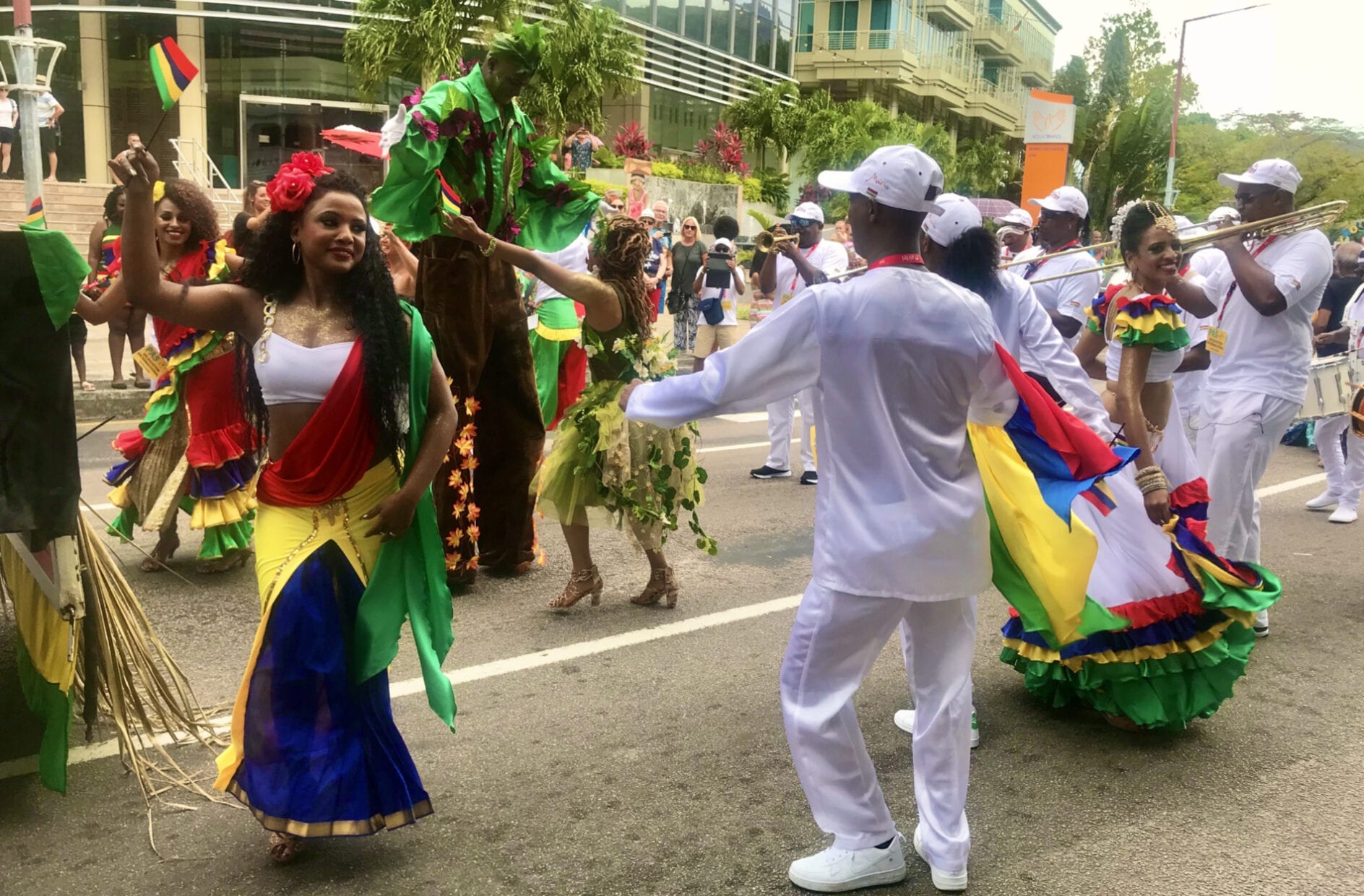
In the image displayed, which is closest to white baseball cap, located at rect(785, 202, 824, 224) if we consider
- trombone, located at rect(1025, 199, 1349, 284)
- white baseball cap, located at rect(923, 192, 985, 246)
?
trombone, located at rect(1025, 199, 1349, 284)

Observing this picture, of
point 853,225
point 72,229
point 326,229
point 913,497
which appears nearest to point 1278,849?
point 913,497

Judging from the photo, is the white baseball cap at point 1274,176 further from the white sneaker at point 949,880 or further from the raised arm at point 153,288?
the raised arm at point 153,288

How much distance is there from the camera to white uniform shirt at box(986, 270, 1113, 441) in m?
4.35

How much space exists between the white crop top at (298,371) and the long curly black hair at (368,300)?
0.27 ft

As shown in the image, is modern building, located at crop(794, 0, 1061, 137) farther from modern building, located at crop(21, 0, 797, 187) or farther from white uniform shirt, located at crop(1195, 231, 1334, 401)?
white uniform shirt, located at crop(1195, 231, 1334, 401)

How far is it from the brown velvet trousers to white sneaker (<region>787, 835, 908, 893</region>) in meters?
3.13

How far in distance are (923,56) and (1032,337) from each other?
58.5 metres

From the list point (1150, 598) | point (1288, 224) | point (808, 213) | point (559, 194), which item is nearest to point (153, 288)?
point (559, 194)

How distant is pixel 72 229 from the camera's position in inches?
850

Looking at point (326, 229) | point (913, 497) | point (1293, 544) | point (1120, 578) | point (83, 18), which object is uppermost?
point (83, 18)

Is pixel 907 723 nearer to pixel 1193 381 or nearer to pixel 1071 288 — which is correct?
pixel 1193 381

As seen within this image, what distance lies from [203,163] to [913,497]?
2664 cm

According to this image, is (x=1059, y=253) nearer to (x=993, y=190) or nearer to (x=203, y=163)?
(x=203, y=163)

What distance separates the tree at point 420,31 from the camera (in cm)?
2292
